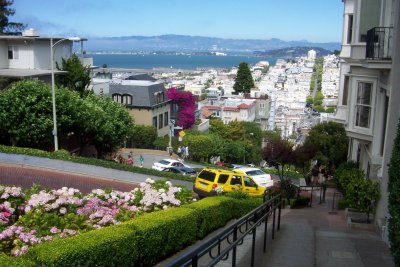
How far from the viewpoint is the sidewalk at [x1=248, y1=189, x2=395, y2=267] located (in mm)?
9555

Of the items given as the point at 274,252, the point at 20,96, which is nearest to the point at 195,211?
the point at 274,252

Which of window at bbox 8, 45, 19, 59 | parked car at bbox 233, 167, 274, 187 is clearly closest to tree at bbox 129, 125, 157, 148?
window at bbox 8, 45, 19, 59

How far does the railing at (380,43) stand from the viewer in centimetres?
1367

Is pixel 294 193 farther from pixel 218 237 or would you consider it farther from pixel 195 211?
pixel 218 237

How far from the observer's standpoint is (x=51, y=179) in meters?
23.6

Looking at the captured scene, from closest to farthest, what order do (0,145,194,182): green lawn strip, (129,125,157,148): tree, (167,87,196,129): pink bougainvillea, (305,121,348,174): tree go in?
(0,145,194,182): green lawn strip, (305,121,348,174): tree, (129,125,157,148): tree, (167,87,196,129): pink bougainvillea

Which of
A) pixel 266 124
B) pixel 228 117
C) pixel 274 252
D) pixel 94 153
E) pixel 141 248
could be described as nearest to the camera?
pixel 141 248

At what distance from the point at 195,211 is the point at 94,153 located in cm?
2641

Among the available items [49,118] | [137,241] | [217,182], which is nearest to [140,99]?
[49,118]

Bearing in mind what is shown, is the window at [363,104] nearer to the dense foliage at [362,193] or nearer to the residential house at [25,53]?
the dense foliage at [362,193]

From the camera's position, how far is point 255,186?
22.5 metres

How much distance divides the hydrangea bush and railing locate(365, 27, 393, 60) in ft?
21.9

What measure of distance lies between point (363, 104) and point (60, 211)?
10187 mm

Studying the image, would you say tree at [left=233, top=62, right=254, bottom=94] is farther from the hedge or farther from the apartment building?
the hedge
